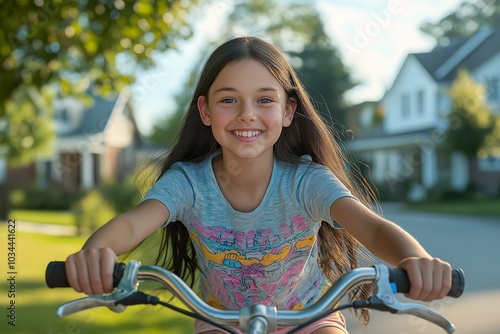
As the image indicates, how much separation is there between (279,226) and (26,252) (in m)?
14.3

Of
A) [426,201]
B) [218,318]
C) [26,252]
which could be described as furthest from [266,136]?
[426,201]

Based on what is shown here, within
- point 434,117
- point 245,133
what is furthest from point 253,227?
point 434,117

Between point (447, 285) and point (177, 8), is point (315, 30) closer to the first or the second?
point (177, 8)

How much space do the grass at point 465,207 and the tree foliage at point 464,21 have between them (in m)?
9.33

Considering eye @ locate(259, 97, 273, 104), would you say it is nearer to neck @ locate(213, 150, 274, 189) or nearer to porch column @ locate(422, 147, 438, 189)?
neck @ locate(213, 150, 274, 189)

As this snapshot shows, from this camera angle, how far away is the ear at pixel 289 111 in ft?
9.89

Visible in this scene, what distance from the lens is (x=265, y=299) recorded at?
3041 millimetres

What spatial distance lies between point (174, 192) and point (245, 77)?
502mm

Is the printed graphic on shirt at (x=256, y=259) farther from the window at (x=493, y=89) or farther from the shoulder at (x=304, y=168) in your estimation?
the window at (x=493, y=89)

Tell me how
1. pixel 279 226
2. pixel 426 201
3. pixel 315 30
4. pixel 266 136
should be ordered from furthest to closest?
pixel 315 30 → pixel 426 201 → pixel 279 226 → pixel 266 136

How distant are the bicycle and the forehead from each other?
0.94m

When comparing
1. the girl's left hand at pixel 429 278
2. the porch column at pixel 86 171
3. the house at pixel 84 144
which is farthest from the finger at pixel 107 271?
the porch column at pixel 86 171

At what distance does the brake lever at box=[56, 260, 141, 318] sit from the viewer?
1.92 meters

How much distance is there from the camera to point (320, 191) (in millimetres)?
2760
